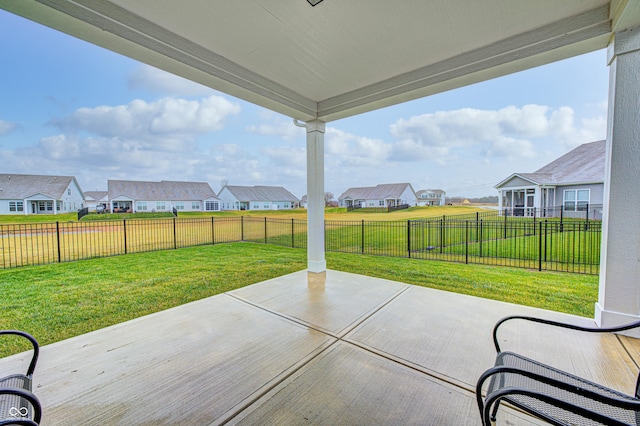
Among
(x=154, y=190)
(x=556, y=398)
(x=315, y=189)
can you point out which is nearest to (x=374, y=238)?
(x=315, y=189)

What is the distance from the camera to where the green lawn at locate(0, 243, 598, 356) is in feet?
9.89

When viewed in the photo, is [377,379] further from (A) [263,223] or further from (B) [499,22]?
(A) [263,223]

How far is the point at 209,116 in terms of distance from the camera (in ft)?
24.9

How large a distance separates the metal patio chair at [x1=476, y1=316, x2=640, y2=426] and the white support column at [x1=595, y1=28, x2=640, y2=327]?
5.32 ft

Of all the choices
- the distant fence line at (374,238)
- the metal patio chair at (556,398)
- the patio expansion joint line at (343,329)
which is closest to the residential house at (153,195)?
the distant fence line at (374,238)

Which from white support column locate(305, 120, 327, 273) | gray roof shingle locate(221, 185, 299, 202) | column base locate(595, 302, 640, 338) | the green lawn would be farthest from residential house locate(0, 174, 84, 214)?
column base locate(595, 302, 640, 338)

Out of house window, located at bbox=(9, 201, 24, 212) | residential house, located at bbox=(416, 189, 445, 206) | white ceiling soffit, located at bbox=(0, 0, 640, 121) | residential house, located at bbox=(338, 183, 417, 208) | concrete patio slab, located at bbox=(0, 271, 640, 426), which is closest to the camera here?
concrete patio slab, located at bbox=(0, 271, 640, 426)

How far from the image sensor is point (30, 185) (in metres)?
3.93

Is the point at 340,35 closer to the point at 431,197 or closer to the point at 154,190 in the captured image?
the point at 431,197

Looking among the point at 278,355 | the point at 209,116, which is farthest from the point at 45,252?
the point at 278,355

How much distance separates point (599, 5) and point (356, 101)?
239 cm

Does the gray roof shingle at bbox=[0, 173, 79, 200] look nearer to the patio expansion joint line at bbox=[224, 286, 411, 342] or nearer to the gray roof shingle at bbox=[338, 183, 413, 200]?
the patio expansion joint line at bbox=[224, 286, 411, 342]

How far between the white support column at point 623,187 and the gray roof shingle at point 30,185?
720cm

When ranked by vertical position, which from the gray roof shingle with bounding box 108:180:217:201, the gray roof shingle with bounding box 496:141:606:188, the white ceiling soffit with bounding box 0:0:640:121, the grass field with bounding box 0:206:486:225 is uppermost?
the white ceiling soffit with bounding box 0:0:640:121
